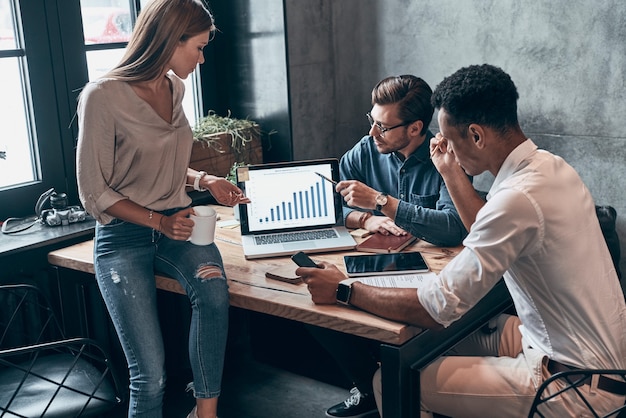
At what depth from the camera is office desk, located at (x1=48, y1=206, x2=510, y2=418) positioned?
1.93 m

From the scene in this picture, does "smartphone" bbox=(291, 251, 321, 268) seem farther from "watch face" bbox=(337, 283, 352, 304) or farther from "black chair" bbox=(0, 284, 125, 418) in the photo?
"black chair" bbox=(0, 284, 125, 418)

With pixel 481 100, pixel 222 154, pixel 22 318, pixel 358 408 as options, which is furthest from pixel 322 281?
pixel 222 154

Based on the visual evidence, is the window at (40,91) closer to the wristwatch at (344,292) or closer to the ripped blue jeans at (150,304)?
the ripped blue jeans at (150,304)

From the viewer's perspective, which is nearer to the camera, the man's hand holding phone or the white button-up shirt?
the white button-up shirt

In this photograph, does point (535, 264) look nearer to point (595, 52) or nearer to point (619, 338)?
point (619, 338)

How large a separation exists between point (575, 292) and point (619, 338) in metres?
0.18

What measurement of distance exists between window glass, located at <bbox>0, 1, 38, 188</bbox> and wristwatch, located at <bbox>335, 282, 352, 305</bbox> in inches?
58.9

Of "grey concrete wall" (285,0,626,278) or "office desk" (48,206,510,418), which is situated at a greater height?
"grey concrete wall" (285,0,626,278)

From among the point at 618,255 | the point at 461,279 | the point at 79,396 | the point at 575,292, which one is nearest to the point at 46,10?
the point at 79,396

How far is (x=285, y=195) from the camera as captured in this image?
8.88 ft

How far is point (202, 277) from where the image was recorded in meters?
2.22

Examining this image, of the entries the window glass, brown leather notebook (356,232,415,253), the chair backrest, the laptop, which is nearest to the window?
the window glass

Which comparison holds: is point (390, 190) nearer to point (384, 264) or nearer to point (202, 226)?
point (384, 264)

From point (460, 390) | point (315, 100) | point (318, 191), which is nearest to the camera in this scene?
point (460, 390)
